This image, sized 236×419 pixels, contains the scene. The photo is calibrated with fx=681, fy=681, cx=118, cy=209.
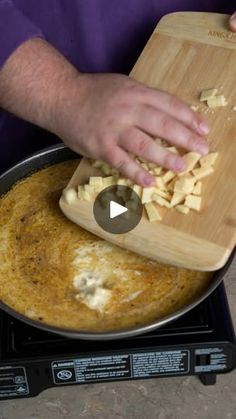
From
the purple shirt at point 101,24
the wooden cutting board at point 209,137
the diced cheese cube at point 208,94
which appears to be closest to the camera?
the wooden cutting board at point 209,137

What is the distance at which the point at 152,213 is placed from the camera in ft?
3.22

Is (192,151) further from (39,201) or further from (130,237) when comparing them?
(39,201)

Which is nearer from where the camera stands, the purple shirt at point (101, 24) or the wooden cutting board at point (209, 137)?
the wooden cutting board at point (209, 137)

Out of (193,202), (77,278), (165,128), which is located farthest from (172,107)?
(77,278)

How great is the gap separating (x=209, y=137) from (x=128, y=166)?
142 mm

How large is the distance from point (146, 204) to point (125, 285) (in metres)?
0.13

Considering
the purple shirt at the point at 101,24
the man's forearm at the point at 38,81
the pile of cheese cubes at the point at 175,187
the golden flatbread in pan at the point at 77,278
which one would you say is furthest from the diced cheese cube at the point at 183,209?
the purple shirt at the point at 101,24

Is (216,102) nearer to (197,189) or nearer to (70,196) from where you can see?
(197,189)

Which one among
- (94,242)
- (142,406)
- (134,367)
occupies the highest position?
(94,242)

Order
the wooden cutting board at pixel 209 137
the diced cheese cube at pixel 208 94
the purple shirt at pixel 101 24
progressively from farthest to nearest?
the purple shirt at pixel 101 24 < the diced cheese cube at pixel 208 94 < the wooden cutting board at pixel 209 137

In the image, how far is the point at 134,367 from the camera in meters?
1.00

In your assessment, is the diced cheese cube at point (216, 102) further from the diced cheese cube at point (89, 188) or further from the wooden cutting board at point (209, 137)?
the diced cheese cube at point (89, 188)

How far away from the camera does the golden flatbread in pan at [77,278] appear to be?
978mm

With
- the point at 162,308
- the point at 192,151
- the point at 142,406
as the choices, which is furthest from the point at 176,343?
the point at 192,151
